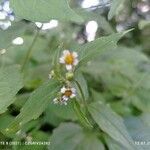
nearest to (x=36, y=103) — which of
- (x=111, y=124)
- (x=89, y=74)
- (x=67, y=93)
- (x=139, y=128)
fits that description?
(x=67, y=93)

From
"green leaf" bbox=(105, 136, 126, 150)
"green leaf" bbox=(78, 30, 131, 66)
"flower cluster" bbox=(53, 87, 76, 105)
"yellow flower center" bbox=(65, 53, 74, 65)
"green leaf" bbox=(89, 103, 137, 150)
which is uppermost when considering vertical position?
"green leaf" bbox=(78, 30, 131, 66)

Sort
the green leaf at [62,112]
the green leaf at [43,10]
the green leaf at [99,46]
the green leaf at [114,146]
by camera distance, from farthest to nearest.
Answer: the green leaf at [62,112], the green leaf at [114,146], the green leaf at [99,46], the green leaf at [43,10]

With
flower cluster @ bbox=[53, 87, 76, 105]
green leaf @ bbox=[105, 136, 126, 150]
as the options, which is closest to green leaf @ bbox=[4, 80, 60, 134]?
flower cluster @ bbox=[53, 87, 76, 105]

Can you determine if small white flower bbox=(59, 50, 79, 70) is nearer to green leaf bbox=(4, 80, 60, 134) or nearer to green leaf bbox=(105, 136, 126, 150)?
green leaf bbox=(4, 80, 60, 134)

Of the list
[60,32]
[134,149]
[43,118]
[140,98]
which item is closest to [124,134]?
[134,149]

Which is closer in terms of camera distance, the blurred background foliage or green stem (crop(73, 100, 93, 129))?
green stem (crop(73, 100, 93, 129))

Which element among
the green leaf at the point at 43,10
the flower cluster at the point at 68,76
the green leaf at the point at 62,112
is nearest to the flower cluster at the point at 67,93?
the flower cluster at the point at 68,76

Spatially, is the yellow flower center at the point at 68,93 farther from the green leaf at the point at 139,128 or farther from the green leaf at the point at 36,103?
the green leaf at the point at 139,128
